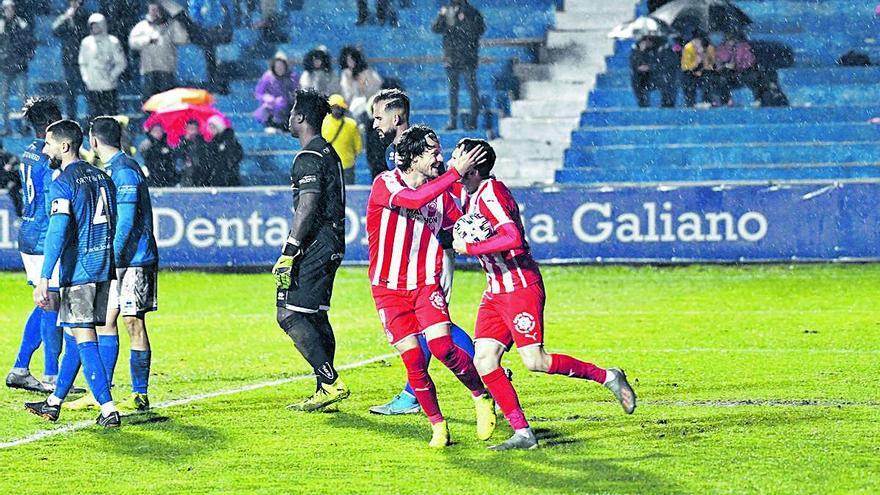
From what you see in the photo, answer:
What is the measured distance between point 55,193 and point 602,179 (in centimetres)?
1489

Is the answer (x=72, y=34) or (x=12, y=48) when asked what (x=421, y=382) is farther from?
(x=12, y=48)

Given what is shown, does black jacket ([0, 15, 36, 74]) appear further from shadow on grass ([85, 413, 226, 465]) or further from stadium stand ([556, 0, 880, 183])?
shadow on grass ([85, 413, 226, 465])

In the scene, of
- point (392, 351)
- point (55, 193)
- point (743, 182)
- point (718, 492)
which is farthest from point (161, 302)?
point (718, 492)

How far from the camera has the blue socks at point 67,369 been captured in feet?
32.4

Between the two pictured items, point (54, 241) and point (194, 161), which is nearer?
point (54, 241)

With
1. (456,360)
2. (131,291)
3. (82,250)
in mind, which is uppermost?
(82,250)

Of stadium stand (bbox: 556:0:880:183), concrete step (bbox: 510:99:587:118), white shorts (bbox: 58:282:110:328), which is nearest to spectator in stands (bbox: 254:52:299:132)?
concrete step (bbox: 510:99:587:118)

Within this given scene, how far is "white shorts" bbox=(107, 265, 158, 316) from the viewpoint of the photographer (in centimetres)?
1020

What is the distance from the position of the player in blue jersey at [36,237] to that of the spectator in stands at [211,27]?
49.9 feet

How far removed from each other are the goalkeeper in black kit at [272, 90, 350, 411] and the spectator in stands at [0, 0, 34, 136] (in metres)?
16.4

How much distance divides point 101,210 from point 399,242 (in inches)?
74.9

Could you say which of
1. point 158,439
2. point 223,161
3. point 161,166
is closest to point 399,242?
point 158,439

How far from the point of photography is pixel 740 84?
2478cm

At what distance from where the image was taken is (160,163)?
2258 centimetres
